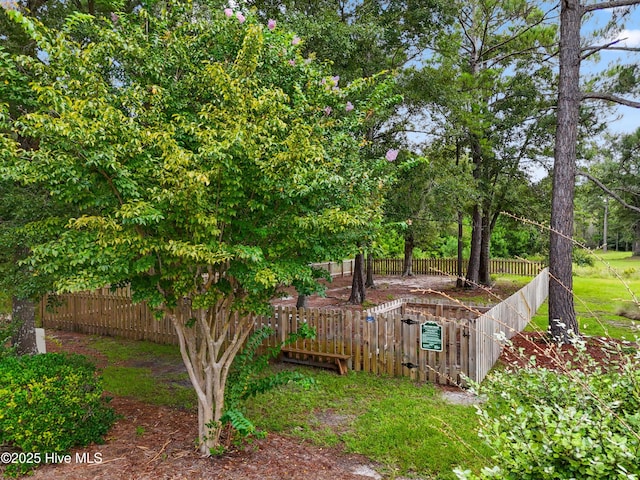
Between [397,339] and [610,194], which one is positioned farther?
[610,194]

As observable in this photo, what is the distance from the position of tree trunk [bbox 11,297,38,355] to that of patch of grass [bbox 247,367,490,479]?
15.2 feet

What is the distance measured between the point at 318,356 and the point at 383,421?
2469 mm

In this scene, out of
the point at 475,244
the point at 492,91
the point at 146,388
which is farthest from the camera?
the point at 475,244

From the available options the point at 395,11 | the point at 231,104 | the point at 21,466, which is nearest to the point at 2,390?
the point at 21,466

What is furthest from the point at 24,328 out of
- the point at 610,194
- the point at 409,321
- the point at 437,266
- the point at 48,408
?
the point at 437,266

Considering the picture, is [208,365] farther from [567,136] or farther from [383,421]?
[567,136]

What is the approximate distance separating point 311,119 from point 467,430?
4.09m

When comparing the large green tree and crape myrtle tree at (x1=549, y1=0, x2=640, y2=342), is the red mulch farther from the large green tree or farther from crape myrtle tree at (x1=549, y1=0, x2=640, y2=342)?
the large green tree

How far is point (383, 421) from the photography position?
5.10 metres

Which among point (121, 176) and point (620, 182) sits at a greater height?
point (620, 182)

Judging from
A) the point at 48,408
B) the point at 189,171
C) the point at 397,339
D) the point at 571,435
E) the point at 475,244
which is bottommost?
the point at 397,339

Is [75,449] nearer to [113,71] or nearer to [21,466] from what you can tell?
[21,466]

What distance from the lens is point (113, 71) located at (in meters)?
4.93

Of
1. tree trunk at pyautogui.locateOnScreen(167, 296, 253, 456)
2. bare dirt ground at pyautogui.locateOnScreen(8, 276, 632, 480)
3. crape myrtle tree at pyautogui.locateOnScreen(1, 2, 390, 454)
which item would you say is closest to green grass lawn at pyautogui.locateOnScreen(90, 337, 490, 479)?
bare dirt ground at pyautogui.locateOnScreen(8, 276, 632, 480)
